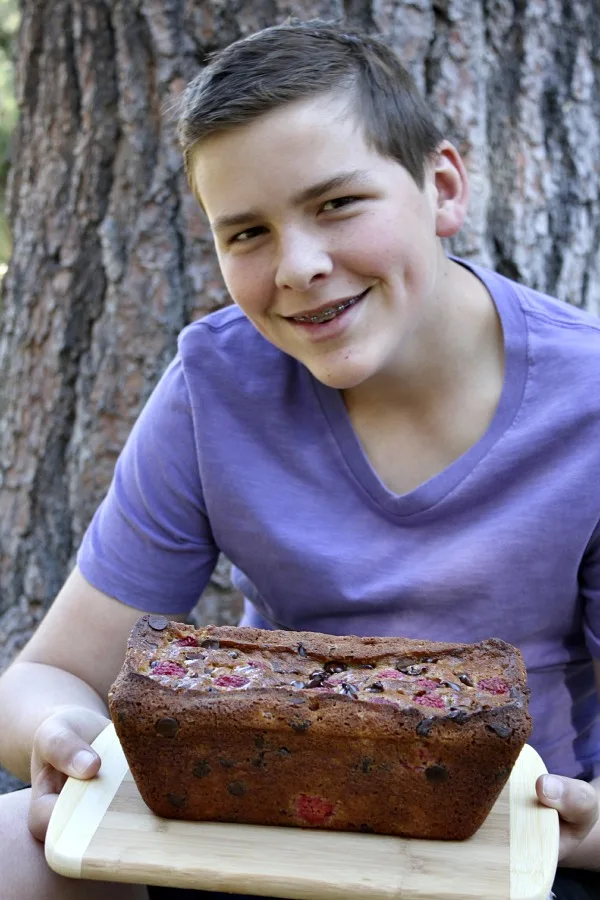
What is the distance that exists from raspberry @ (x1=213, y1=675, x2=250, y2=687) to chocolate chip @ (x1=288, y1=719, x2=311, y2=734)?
3.5 inches

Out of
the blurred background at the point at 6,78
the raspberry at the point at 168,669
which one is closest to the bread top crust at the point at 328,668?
the raspberry at the point at 168,669

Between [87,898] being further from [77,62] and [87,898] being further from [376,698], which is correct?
[77,62]

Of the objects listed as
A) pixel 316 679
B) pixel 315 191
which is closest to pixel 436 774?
pixel 316 679

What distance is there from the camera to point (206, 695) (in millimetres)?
1167

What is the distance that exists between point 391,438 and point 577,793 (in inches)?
25.7

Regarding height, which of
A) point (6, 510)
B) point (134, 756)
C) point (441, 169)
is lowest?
point (6, 510)

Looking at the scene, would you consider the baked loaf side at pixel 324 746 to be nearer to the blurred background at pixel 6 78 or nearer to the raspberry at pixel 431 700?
the raspberry at pixel 431 700

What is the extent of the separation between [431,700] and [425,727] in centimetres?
5

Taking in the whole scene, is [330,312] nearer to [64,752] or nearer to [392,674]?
[392,674]

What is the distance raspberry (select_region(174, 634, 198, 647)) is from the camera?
129cm

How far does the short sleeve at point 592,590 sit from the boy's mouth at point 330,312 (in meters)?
0.48

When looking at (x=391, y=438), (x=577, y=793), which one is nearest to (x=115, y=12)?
(x=391, y=438)

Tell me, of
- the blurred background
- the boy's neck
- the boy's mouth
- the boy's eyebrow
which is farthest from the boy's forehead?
the blurred background

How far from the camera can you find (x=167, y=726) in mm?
1158
